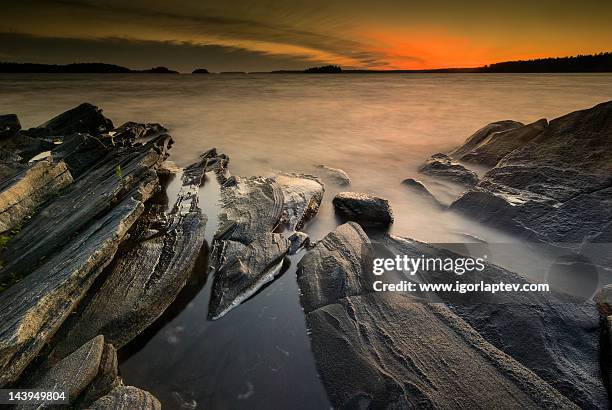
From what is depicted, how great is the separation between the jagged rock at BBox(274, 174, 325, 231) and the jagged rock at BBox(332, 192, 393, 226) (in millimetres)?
→ 882

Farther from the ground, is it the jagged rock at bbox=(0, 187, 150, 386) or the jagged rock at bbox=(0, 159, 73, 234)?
the jagged rock at bbox=(0, 159, 73, 234)

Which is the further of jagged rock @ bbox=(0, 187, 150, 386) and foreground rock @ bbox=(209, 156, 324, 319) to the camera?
foreground rock @ bbox=(209, 156, 324, 319)

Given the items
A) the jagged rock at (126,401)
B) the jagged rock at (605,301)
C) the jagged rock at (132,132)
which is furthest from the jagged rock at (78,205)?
the jagged rock at (605,301)

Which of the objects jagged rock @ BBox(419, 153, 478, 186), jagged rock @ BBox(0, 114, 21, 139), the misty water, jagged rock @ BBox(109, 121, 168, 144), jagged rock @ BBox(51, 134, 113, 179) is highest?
jagged rock @ BBox(0, 114, 21, 139)

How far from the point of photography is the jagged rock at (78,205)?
20.1ft

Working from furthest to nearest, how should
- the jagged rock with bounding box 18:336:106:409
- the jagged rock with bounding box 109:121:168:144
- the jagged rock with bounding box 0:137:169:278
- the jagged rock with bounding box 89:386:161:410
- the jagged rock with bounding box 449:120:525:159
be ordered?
the jagged rock with bounding box 109:121:168:144
the jagged rock with bounding box 449:120:525:159
the jagged rock with bounding box 0:137:169:278
the jagged rock with bounding box 18:336:106:409
the jagged rock with bounding box 89:386:161:410

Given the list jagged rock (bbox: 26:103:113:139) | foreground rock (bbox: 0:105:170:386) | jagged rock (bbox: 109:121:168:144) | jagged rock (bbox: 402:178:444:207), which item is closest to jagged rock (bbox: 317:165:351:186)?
jagged rock (bbox: 402:178:444:207)

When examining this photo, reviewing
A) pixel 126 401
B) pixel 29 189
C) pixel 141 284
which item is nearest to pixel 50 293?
pixel 141 284

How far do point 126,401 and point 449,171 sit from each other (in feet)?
40.2

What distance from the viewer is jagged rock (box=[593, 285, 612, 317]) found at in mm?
4897

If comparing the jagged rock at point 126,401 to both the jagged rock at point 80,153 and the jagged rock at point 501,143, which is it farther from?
the jagged rock at point 501,143

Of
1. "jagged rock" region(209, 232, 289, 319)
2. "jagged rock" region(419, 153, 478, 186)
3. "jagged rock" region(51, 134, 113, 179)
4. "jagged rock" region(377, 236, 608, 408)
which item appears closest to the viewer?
"jagged rock" region(377, 236, 608, 408)

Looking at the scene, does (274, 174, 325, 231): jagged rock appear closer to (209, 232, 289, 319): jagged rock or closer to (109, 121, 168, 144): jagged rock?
(209, 232, 289, 319): jagged rock

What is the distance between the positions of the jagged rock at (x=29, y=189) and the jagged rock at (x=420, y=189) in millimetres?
10388
